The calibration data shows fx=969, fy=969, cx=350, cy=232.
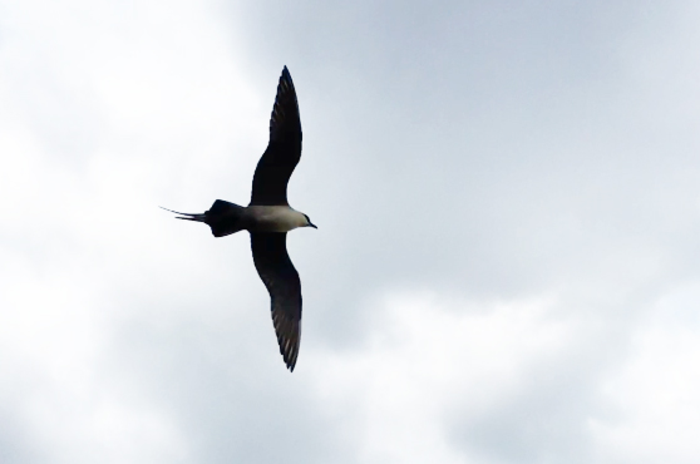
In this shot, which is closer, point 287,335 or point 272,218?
point 272,218

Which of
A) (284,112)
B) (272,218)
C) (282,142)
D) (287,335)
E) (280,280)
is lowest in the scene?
(287,335)

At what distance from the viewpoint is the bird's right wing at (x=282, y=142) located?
20500 millimetres

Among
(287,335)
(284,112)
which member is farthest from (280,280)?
(284,112)

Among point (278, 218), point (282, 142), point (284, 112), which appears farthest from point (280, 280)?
point (284, 112)

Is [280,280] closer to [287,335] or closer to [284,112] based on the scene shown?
[287,335]

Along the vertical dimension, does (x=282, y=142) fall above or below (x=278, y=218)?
above

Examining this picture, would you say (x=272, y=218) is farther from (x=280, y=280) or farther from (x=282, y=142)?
(x=282, y=142)

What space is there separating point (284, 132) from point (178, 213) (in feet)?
9.21

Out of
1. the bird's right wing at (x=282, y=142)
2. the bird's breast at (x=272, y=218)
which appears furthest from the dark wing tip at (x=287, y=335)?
the bird's right wing at (x=282, y=142)

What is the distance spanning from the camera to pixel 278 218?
2133 centimetres

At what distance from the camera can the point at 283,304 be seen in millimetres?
21969

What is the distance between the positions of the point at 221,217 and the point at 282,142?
6.80 feet

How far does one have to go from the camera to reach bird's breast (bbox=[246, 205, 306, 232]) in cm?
Answer: 2084

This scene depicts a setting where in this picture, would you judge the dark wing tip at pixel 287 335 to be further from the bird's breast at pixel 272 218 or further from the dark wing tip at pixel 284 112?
the dark wing tip at pixel 284 112
